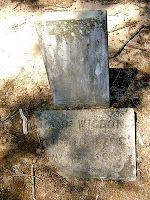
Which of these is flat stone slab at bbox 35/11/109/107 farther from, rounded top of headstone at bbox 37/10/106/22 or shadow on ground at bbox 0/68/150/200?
shadow on ground at bbox 0/68/150/200

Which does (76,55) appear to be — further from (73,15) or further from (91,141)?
(91,141)

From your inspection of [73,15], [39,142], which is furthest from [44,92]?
[73,15]

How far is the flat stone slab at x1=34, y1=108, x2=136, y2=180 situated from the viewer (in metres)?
2.59

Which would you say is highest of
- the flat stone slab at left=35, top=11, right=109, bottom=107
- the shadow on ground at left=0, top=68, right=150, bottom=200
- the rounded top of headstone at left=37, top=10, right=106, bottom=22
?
the rounded top of headstone at left=37, top=10, right=106, bottom=22

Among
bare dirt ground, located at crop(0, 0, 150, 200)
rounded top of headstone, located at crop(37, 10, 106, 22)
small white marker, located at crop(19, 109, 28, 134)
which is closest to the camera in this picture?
rounded top of headstone, located at crop(37, 10, 106, 22)

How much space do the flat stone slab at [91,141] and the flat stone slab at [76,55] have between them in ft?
0.68

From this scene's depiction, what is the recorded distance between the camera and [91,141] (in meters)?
2.76

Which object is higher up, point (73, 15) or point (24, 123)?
point (73, 15)

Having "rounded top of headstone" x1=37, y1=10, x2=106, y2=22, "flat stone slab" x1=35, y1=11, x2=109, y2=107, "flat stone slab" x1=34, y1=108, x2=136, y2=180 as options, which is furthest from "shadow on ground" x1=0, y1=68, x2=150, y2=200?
"rounded top of headstone" x1=37, y1=10, x2=106, y2=22

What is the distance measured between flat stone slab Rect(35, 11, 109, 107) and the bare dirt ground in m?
0.38

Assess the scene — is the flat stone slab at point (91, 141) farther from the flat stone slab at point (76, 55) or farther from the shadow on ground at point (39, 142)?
the flat stone slab at point (76, 55)

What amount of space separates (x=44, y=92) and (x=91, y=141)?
41.4 inches

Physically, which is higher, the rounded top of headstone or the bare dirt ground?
the rounded top of headstone

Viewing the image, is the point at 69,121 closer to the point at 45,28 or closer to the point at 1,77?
the point at 45,28
